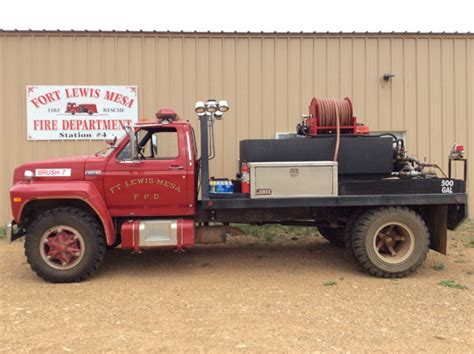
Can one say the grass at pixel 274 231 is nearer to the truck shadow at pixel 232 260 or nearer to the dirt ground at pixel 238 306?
the truck shadow at pixel 232 260

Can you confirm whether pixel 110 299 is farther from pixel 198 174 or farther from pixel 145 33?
pixel 145 33

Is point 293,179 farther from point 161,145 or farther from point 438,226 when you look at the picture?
point 438,226

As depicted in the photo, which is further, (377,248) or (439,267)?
(439,267)

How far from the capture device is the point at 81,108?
9.63 m

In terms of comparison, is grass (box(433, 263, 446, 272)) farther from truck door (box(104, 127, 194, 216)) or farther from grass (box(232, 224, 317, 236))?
truck door (box(104, 127, 194, 216))

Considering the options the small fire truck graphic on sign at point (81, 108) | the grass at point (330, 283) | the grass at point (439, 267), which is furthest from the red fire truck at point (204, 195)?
the small fire truck graphic on sign at point (81, 108)

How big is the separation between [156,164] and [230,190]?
1069 mm

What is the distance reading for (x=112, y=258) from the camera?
7215 mm

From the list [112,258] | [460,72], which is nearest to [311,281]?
[112,258]

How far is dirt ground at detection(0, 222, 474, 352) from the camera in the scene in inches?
153

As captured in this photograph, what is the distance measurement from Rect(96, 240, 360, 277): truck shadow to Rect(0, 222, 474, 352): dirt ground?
0.03 m

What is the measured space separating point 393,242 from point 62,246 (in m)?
4.46

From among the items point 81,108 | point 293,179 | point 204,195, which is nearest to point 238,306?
point 204,195

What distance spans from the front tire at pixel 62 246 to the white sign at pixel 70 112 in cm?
411
